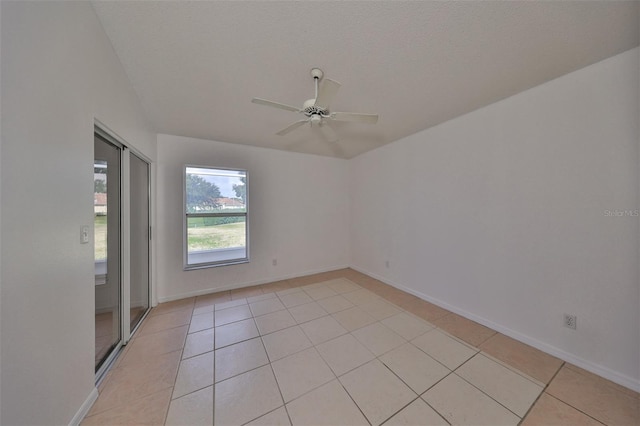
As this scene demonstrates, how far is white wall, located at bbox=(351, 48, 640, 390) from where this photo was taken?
1.59m

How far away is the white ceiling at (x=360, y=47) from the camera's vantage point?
49.3 inches

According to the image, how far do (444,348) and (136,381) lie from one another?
2.69 m

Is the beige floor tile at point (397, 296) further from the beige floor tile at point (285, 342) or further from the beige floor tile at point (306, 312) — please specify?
the beige floor tile at point (285, 342)

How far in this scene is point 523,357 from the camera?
1.87 meters

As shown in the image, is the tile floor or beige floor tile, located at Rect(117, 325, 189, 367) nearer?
the tile floor

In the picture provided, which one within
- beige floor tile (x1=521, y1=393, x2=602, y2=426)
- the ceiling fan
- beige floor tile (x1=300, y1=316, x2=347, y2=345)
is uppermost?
the ceiling fan

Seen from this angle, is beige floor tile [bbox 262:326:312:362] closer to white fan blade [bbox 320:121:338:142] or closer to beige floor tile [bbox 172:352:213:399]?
beige floor tile [bbox 172:352:213:399]

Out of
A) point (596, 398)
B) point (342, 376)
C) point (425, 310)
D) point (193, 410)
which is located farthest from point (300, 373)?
point (596, 398)

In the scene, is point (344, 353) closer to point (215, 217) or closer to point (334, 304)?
point (334, 304)

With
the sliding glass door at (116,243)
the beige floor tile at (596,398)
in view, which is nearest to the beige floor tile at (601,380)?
the beige floor tile at (596,398)

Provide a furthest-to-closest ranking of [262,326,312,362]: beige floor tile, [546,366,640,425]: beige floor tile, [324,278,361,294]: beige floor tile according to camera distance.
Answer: [324,278,361,294]: beige floor tile → [262,326,312,362]: beige floor tile → [546,366,640,425]: beige floor tile

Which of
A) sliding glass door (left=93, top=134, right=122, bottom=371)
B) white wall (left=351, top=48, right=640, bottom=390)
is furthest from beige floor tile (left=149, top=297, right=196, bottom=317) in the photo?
white wall (left=351, top=48, right=640, bottom=390)

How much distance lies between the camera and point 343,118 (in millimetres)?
1860

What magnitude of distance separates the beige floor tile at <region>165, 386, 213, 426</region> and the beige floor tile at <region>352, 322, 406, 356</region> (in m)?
1.38
